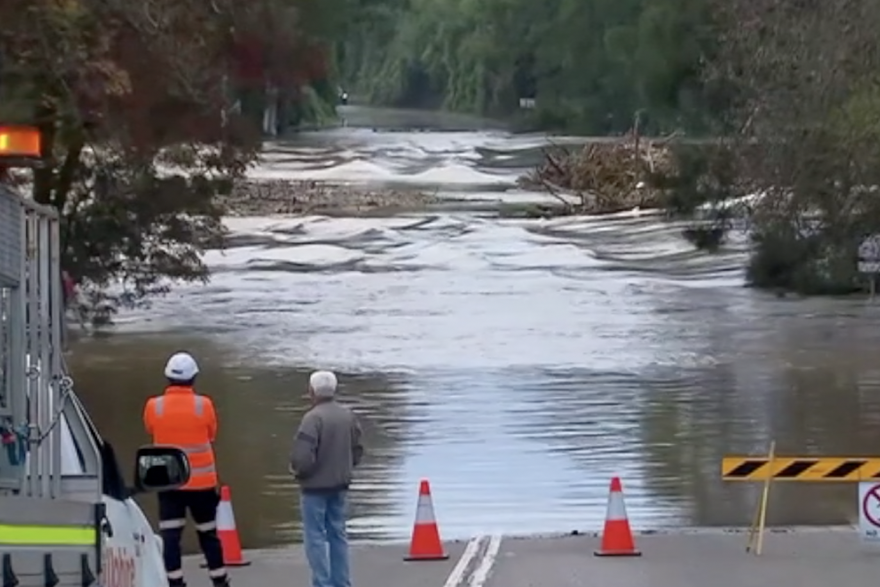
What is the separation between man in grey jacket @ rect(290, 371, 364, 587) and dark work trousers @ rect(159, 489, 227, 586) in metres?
0.53

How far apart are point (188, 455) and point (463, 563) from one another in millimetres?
3131

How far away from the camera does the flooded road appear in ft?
56.8

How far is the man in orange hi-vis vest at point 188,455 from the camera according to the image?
11.3m

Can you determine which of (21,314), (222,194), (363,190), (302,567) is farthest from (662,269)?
(21,314)

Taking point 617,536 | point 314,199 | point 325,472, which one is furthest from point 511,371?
point 314,199

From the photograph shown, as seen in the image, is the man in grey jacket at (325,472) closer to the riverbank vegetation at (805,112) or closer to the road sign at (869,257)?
the riverbank vegetation at (805,112)

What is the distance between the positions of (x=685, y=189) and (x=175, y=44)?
19107mm

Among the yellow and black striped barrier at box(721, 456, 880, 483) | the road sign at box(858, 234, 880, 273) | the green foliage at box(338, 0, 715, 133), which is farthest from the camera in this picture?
the green foliage at box(338, 0, 715, 133)

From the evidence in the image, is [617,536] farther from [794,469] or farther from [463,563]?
[794,469]

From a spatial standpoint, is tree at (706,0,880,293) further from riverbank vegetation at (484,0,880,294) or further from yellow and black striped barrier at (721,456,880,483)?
yellow and black striped barrier at (721,456,880,483)

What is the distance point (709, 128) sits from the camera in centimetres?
3484

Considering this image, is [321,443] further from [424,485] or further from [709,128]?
[709,128]

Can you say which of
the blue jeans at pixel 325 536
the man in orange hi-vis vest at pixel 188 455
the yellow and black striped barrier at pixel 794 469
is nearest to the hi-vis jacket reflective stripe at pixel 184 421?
the man in orange hi-vis vest at pixel 188 455

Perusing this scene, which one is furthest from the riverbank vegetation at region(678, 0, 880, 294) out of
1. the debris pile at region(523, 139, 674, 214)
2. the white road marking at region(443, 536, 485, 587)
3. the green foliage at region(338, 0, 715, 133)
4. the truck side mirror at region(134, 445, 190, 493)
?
the debris pile at region(523, 139, 674, 214)
